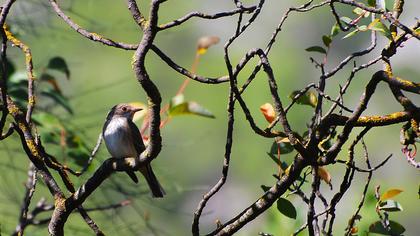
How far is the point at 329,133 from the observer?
2773 millimetres

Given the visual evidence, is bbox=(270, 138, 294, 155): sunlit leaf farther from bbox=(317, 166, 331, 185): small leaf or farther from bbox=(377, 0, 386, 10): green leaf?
bbox=(377, 0, 386, 10): green leaf

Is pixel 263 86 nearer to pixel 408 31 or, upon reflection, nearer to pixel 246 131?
pixel 246 131

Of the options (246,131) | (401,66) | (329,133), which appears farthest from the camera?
(246,131)

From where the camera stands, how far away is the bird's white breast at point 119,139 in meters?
4.83

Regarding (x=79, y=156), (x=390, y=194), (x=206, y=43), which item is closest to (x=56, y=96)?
(x=79, y=156)

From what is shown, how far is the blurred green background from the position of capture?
468cm

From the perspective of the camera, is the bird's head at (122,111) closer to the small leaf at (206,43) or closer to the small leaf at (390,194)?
the small leaf at (206,43)

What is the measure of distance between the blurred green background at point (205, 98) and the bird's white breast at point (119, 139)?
8 cm

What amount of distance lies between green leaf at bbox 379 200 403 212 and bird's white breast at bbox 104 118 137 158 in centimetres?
209

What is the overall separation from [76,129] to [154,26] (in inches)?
90.6

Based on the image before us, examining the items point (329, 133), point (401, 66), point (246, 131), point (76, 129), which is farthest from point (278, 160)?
point (246, 131)

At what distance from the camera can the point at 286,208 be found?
116 inches

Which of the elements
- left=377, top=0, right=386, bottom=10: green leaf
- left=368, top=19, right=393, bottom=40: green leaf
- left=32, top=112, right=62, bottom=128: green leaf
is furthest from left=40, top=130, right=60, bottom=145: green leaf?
left=368, top=19, right=393, bottom=40: green leaf

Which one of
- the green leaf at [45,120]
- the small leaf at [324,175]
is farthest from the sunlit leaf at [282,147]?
the green leaf at [45,120]
